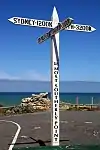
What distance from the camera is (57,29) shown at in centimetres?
832

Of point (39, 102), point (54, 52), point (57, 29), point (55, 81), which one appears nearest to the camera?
point (57, 29)

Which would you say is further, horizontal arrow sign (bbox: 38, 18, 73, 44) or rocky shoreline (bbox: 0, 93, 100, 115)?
rocky shoreline (bbox: 0, 93, 100, 115)

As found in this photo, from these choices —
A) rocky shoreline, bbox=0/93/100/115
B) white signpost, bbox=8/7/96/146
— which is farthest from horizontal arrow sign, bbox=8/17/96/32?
rocky shoreline, bbox=0/93/100/115

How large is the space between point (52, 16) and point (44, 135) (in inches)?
286

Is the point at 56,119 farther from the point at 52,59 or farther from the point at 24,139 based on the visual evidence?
the point at 24,139

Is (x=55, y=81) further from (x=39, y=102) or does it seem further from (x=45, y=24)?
(x=39, y=102)

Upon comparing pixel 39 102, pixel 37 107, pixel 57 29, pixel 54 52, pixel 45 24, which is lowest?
pixel 37 107

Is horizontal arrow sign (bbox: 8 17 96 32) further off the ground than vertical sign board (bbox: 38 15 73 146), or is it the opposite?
horizontal arrow sign (bbox: 8 17 96 32)

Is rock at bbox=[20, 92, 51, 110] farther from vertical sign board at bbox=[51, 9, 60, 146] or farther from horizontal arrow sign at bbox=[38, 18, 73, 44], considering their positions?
vertical sign board at bbox=[51, 9, 60, 146]

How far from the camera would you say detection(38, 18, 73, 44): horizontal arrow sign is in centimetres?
765

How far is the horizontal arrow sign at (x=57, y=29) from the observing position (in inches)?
301

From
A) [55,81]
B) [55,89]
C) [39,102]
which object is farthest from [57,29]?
[39,102]

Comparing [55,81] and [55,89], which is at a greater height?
[55,81]

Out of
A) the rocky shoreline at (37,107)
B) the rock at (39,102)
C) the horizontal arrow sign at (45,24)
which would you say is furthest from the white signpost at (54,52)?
the rock at (39,102)
